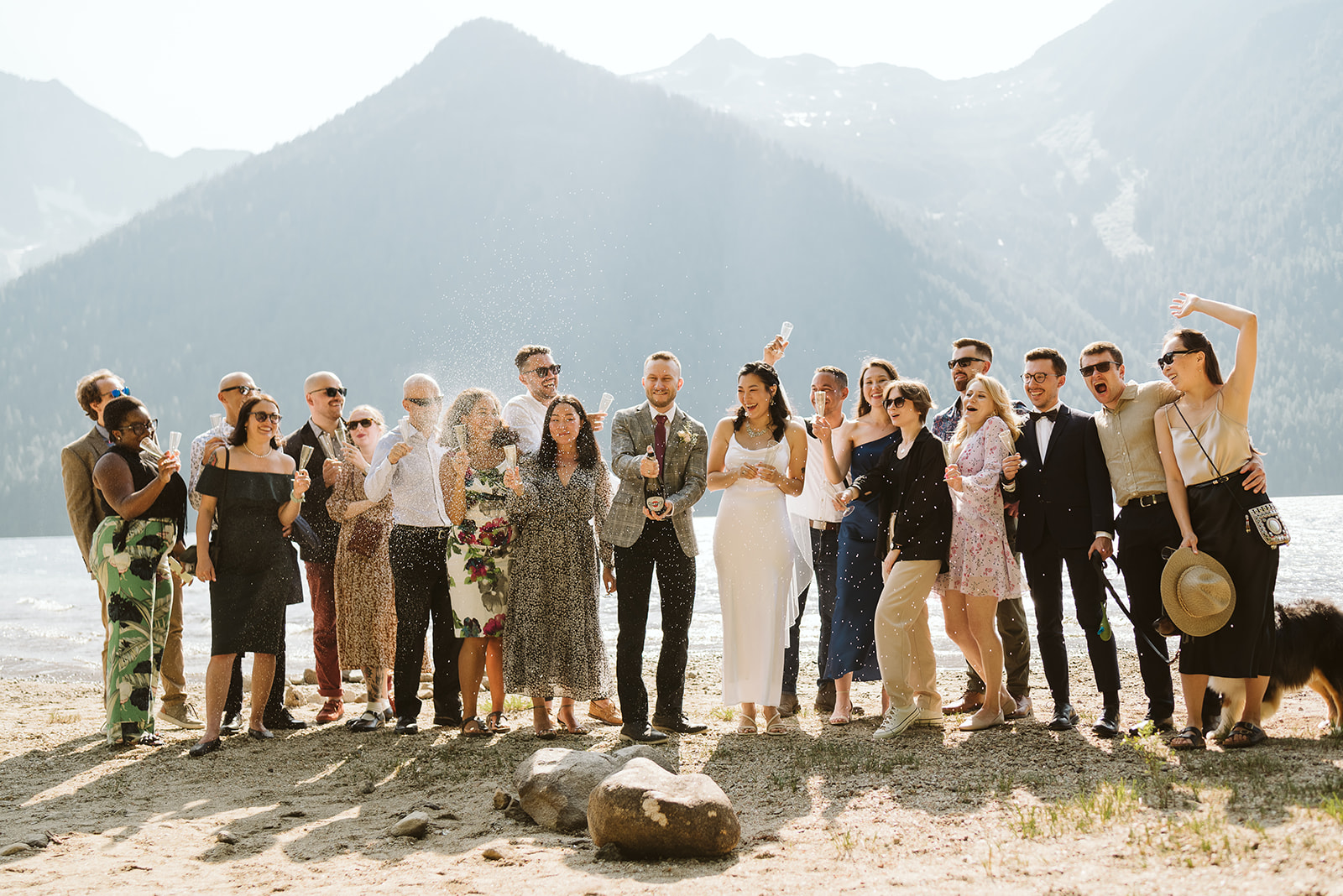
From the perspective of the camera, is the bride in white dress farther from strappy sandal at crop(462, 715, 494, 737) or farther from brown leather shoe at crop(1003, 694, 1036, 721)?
strappy sandal at crop(462, 715, 494, 737)

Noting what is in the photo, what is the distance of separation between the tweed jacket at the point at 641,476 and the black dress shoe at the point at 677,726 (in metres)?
1.09

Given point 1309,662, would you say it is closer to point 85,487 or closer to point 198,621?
point 85,487

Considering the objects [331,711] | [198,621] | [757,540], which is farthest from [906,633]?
[198,621]

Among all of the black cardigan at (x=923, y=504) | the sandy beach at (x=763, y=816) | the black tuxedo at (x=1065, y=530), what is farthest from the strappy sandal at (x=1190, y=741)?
the black cardigan at (x=923, y=504)

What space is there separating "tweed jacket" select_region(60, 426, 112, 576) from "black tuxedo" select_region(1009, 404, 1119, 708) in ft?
20.0

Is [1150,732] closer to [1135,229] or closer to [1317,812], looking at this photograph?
[1317,812]

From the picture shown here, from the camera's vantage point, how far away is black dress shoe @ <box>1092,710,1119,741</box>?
5.69m

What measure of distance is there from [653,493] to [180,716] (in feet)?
13.3

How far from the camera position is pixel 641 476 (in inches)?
236

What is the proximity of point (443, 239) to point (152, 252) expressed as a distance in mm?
38378

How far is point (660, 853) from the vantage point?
4.14 metres

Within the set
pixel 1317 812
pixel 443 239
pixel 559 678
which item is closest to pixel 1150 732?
pixel 1317 812

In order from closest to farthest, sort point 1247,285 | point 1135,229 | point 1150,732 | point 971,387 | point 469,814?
point 469,814 → point 1150,732 → point 971,387 → point 1247,285 → point 1135,229

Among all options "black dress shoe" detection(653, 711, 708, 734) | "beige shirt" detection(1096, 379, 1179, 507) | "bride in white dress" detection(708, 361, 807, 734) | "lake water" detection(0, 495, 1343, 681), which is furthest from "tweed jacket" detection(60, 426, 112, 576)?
"beige shirt" detection(1096, 379, 1179, 507)
